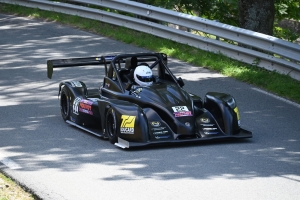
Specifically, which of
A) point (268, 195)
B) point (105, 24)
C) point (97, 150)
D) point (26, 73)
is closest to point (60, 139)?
point (97, 150)

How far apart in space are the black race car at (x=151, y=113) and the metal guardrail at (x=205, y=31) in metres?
3.45

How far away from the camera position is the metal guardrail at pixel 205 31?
45.8ft

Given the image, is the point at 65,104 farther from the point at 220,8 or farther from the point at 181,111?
the point at 220,8

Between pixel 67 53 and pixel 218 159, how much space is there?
Answer: 818 centimetres

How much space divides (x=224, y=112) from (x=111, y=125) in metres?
1.53

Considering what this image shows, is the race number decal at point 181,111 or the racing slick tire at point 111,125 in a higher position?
the race number decal at point 181,111

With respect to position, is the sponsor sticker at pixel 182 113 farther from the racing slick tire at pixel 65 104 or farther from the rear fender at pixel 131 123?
the racing slick tire at pixel 65 104

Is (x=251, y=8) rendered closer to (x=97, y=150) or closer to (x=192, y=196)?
(x=97, y=150)

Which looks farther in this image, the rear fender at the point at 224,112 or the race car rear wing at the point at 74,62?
the race car rear wing at the point at 74,62

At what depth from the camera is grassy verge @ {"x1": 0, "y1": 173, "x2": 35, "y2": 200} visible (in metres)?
7.77

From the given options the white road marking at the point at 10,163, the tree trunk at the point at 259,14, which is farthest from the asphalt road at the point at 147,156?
the tree trunk at the point at 259,14

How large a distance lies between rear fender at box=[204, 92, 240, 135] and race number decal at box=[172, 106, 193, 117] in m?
0.51

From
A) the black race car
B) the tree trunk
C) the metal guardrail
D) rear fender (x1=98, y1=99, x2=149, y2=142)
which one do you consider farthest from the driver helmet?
the tree trunk

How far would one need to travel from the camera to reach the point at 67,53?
54.7 ft
